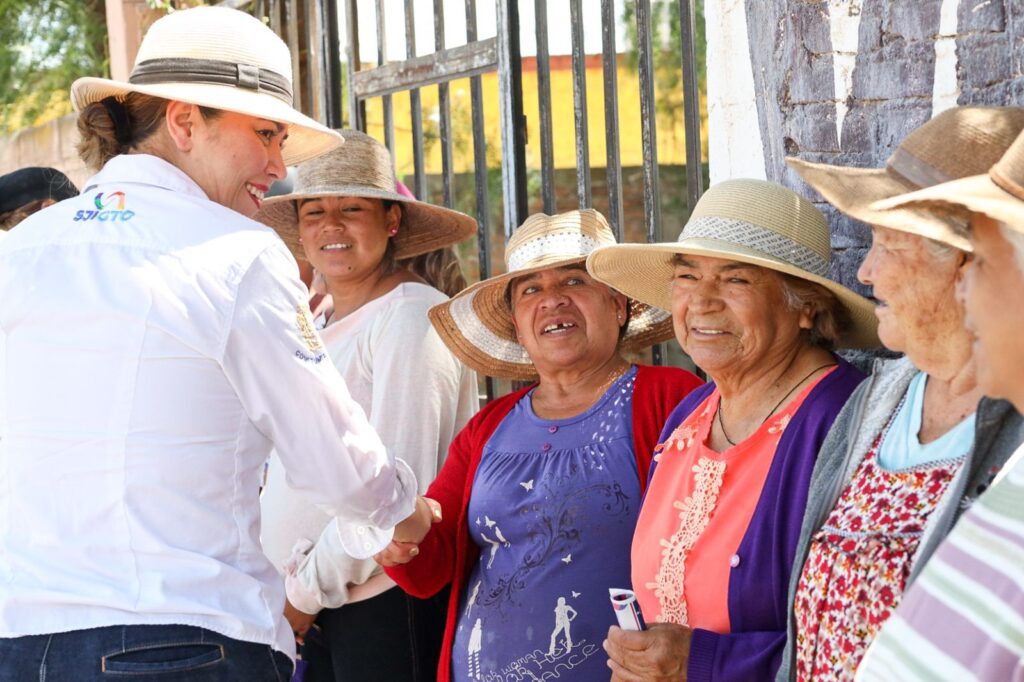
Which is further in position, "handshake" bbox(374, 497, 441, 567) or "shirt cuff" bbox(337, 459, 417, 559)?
"handshake" bbox(374, 497, 441, 567)

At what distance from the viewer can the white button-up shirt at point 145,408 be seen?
207cm

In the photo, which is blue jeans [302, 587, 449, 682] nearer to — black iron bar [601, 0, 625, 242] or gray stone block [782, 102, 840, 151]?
black iron bar [601, 0, 625, 242]

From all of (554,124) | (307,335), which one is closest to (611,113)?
(307,335)

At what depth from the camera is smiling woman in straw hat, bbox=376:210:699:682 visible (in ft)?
8.97

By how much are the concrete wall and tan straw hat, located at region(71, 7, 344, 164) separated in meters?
1.03

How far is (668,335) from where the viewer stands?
3.19 m

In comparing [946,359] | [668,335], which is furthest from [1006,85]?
[668,335]

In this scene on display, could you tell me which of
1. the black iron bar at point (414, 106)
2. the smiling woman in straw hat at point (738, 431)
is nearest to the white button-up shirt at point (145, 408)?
the smiling woman in straw hat at point (738, 431)

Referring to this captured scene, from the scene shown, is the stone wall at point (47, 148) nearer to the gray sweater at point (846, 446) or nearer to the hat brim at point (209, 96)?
the hat brim at point (209, 96)

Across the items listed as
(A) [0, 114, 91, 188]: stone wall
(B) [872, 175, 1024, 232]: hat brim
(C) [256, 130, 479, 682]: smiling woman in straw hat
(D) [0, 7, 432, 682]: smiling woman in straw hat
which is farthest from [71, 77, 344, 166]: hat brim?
(A) [0, 114, 91, 188]: stone wall

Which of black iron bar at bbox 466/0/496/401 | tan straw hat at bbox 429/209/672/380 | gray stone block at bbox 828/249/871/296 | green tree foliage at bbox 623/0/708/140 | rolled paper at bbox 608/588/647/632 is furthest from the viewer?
green tree foliage at bbox 623/0/708/140

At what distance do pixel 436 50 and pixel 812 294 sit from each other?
2165 millimetres

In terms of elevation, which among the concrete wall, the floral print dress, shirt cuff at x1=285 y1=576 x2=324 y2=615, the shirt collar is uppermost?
the concrete wall

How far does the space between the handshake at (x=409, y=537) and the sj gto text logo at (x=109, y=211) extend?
0.93 m
